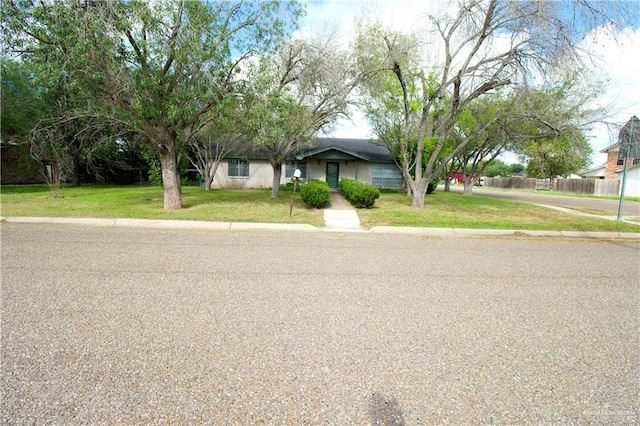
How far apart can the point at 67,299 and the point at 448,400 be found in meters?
3.90

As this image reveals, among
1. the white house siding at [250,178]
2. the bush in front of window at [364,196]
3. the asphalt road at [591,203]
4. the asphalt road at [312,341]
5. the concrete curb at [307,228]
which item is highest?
the white house siding at [250,178]

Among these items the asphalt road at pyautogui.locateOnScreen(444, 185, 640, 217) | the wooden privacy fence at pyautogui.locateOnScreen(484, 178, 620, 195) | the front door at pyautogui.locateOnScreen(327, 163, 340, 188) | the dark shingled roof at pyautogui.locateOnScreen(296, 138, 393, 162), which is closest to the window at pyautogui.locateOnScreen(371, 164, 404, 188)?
the dark shingled roof at pyautogui.locateOnScreen(296, 138, 393, 162)

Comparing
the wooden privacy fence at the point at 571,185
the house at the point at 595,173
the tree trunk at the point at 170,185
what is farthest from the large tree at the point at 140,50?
the house at the point at 595,173

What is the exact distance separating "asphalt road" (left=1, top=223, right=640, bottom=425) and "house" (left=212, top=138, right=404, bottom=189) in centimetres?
1830

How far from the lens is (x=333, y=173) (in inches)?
918

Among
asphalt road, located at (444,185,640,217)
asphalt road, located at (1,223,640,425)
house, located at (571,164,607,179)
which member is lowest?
asphalt road, located at (1,223,640,425)

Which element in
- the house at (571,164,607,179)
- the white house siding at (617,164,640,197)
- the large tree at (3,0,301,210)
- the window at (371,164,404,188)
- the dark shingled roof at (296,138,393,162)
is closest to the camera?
the large tree at (3,0,301,210)

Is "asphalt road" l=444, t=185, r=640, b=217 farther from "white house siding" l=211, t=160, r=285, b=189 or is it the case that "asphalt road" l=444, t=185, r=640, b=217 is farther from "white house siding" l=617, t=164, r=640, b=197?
"white house siding" l=211, t=160, r=285, b=189

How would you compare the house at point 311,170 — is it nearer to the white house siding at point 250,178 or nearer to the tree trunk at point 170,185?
the white house siding at point 250,178

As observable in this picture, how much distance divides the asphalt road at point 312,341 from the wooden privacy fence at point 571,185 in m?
31.7

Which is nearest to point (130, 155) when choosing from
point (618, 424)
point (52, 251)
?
point (52, 251)

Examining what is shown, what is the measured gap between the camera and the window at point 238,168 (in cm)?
2334

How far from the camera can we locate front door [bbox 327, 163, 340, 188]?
76.2 feet

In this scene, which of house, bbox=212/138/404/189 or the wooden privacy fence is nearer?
house, bbox=212/138/404/189
